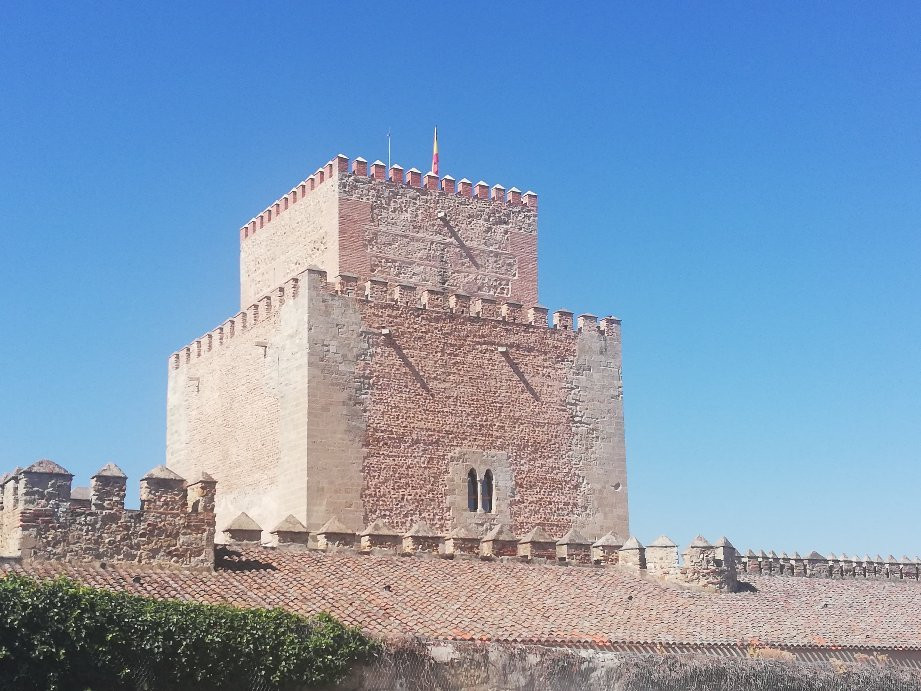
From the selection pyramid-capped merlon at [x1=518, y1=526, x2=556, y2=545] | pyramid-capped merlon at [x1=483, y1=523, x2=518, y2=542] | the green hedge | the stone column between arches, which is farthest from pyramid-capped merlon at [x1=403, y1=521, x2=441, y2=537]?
the green hedge

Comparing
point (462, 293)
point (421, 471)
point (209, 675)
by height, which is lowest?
point (209, 675)

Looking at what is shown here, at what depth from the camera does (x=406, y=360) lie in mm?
24375

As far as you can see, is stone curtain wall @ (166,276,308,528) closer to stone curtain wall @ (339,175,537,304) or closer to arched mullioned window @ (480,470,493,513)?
stone curtain wall @ (339,175,537,304)

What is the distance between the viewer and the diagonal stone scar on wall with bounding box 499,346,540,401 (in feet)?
84.1

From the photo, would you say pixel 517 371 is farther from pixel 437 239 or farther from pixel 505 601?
pixel 505 601

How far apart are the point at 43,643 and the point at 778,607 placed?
15269mm

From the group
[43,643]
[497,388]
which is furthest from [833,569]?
[43,643]

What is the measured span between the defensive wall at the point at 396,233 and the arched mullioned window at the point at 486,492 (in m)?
4.34

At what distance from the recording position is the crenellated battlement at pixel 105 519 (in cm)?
1568

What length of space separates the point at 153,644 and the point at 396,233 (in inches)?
554

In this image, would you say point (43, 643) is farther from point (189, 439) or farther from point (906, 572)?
point (906, 572)

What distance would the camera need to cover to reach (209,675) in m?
13.6

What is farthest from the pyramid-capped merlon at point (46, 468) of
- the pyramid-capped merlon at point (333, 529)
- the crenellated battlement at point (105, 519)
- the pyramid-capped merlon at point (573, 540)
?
the pyramid-capped merlon at point (573, 540)

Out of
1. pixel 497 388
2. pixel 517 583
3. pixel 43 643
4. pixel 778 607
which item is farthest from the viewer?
pixel 497 388
